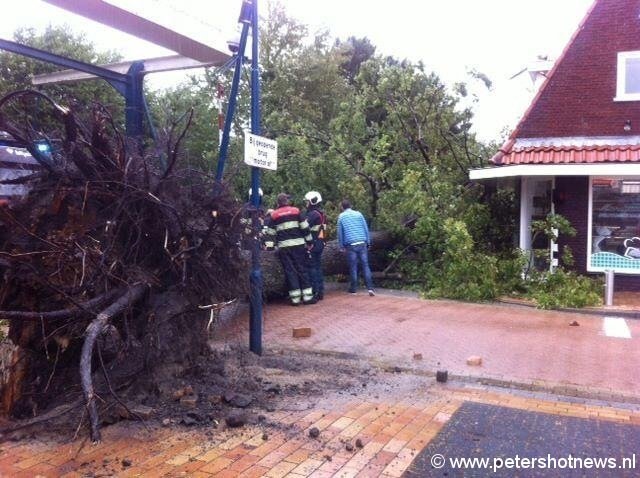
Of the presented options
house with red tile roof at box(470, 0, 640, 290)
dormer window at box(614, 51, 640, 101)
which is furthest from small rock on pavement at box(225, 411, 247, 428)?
dormer window at box(614, 51, 640, 101)

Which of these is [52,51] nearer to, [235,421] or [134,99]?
[134,99]

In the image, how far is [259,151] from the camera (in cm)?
693

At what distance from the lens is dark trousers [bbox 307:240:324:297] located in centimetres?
1117

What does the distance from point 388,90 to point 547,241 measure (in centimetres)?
559

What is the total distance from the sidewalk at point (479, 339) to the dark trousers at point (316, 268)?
1.24 ft

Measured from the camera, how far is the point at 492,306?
11367mm

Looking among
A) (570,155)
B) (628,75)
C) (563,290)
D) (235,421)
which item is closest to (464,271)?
(563,290)

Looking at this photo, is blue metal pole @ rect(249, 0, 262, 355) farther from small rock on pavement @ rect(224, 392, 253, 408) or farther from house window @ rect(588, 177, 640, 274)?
house window @ rect(588, 177, 640, 274)

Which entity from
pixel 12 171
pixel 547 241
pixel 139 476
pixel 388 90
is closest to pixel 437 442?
pixel 139 476

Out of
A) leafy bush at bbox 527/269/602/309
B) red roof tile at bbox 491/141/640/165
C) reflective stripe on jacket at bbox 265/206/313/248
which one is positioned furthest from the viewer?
red roof tile at bbox 491/141/640/165

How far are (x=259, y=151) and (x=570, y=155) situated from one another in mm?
8188

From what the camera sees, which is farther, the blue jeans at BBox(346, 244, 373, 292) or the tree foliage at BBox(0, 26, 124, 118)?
the tree foliage at BBox(0, 26, 124, 118)

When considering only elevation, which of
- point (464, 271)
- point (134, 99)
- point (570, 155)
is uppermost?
point (134, 99)

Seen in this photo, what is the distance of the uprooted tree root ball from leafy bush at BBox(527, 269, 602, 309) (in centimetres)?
764
